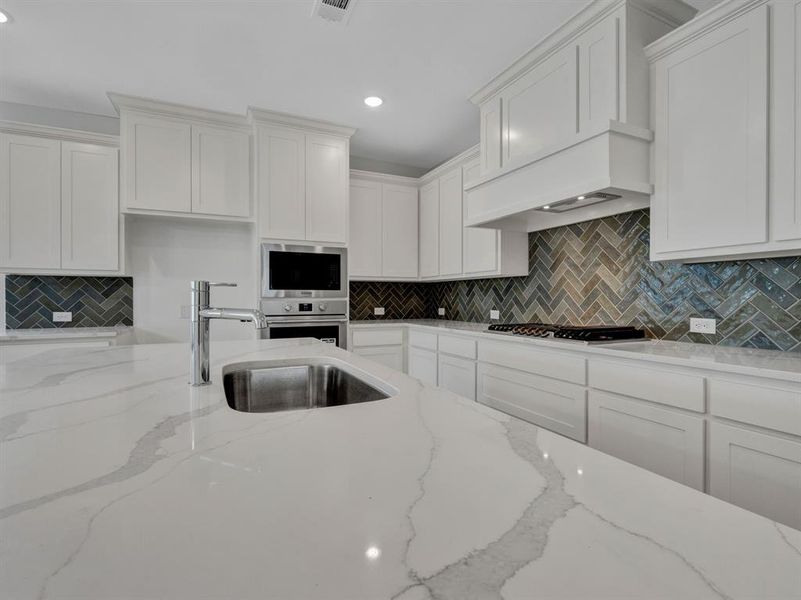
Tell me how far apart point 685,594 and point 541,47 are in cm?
281

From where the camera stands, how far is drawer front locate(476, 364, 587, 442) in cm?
217

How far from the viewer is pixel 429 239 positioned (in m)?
4.17

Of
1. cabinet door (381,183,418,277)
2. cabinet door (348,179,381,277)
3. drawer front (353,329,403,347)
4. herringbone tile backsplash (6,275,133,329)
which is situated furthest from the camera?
cabinet door (381,183,418,277)

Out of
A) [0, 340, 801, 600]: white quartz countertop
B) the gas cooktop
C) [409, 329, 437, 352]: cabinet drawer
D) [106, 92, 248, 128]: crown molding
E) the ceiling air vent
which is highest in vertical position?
the ceiling air vent

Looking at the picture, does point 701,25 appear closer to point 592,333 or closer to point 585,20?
point 585,20

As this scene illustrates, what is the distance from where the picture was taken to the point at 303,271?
354 cm

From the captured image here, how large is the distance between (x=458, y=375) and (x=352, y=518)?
9.32ft

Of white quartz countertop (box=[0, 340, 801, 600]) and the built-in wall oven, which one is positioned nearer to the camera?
white quartz countertop (box=[0, 340, 801, 600])

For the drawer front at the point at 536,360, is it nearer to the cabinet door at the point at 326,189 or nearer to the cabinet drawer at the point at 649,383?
the cabinet drawer at the point at 649,383

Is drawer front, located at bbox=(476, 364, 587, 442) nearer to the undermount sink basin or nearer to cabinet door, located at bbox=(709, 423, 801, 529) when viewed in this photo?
cabinet door, located at bbox=(709, 423, 801, 529)

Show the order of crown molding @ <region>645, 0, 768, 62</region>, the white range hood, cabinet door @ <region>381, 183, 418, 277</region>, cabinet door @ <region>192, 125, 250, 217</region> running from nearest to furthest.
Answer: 1. crown molding @ <region>645, 0, 768, 62</region>
2. the white range hood
3. cabinet door @ <region>192, 125, 250, 217</region>
4. cabinet door @ <region>381, 183, 418, 277</region>

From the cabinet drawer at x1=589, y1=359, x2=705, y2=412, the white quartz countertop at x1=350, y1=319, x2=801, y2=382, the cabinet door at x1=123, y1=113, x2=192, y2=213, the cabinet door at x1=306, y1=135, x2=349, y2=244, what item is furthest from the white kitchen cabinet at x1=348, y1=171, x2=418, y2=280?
the cabinet drawer at x1=589, y1=359, x2=705, y2=412

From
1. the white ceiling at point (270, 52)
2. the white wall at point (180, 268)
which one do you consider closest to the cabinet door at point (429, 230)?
the white ceiling at point (270, 52)

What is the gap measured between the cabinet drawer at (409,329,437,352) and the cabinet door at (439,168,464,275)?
2.04ft
